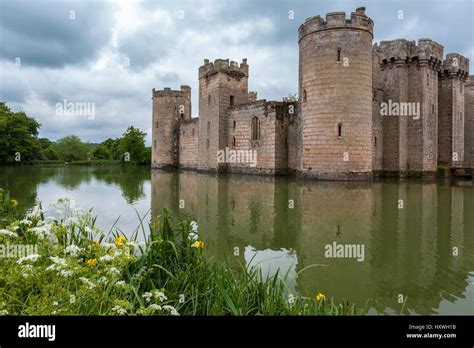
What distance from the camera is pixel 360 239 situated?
729cm

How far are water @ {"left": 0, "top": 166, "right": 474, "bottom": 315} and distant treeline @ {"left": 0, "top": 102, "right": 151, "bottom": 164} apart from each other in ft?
70.8

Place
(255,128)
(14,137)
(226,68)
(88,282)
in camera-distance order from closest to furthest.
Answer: (88,282), (255,128), (226,68), (14,137)

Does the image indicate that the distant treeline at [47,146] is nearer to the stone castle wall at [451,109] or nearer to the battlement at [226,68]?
the battlement at [226,68]

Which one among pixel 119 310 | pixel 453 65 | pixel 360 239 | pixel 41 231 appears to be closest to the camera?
pixel 119 310

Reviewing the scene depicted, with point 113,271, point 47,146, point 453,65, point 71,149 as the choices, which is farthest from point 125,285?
point 47,146

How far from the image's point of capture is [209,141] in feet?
100

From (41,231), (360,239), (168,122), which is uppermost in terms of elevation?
(168,122)

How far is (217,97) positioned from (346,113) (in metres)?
12.9

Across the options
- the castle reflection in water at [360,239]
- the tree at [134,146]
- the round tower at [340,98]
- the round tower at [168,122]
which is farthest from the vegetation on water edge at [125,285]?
the tree at [134,146]

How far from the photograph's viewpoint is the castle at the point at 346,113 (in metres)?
18.8

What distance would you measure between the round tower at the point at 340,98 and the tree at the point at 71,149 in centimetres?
5875

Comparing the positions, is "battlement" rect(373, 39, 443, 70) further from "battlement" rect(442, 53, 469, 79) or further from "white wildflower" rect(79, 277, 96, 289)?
"white wildflower" rect(79, 277, 96, 289)

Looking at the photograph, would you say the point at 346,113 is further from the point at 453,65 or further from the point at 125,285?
the point at 125,285

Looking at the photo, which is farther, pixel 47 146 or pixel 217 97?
pixel 47 146
